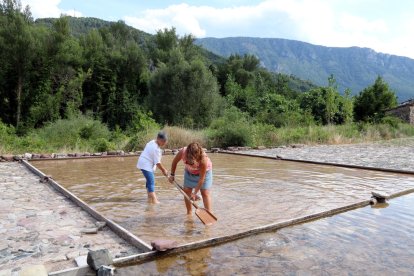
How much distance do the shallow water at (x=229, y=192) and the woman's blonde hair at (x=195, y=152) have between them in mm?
921

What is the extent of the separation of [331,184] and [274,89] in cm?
3542

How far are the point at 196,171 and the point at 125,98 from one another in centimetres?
2745

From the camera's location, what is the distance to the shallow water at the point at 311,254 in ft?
12.8

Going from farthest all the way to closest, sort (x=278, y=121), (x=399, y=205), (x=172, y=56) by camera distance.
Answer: (x=172, y=56)
(x=278, y=121)
(x=399, y=205)

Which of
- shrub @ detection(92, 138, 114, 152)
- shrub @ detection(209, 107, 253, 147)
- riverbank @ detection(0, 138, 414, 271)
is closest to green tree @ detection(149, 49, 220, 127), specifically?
shrub @ detection(209, 107, 253, 147)

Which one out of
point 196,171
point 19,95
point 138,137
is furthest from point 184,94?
point 196,171

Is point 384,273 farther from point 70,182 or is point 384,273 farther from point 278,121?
point 278,121

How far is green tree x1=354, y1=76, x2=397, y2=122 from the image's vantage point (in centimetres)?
3659

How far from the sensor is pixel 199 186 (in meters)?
5.46

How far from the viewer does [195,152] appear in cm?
534

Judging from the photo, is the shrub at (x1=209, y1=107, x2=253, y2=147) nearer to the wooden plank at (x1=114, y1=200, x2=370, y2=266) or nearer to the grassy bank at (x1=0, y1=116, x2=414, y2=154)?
the grassy bank at (x1=0, y1=116, x2=414, y2=154)

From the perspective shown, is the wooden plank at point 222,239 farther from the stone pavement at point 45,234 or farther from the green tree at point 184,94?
the green tree at point 184,94

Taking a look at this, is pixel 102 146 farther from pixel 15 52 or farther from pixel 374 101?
pixel 374 101

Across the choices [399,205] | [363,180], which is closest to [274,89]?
[363,180]
